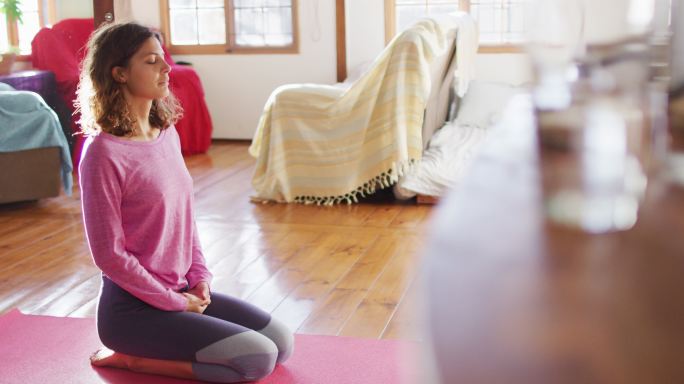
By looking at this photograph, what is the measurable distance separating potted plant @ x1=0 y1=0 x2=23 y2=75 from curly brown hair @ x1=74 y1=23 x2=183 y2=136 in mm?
4031

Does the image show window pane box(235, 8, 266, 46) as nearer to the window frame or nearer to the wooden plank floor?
the window frame

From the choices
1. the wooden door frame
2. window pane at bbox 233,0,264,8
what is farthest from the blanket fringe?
window pane at bbox 233,0,264,8

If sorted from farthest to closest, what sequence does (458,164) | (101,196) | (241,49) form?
(241,49)
(458,164)
(101,196)

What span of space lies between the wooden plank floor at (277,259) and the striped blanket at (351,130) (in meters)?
0.14

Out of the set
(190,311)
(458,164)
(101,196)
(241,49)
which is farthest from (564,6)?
(241,49)

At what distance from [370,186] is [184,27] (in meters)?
3.41

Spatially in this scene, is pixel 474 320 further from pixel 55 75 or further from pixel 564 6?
pixel 55 75

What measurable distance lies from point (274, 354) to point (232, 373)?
0.12m

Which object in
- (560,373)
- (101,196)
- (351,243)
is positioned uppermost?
(560,373)

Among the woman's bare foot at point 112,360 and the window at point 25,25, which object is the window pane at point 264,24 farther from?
the woman's bare foot at point 112,360

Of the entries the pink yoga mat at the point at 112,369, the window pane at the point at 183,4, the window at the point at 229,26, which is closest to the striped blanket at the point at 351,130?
the pink yoga mat at the point at 112,369

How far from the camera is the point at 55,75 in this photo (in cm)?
615

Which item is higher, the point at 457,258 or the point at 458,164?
the point at 457,258

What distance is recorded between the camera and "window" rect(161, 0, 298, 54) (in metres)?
6.97
